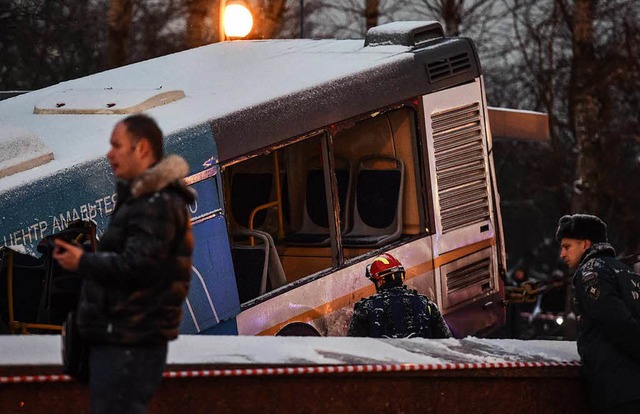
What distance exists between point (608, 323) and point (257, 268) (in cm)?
340

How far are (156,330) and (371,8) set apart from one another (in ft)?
69.2

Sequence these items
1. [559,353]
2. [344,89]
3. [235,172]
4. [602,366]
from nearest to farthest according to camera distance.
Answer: [602,366]
[559,353]
[344,89]
[235,172]

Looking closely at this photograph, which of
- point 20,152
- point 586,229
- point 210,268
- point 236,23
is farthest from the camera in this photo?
point 236,23

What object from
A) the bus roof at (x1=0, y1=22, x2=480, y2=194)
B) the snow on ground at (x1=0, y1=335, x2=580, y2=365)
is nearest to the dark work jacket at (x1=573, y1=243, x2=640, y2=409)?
the snow on ground at (x1=0, y1=335, x2=580, y2=365)

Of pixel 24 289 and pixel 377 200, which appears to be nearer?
pixel 24 289

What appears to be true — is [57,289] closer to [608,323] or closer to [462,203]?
[608,323]

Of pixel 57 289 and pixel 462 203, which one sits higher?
pixel 57 289

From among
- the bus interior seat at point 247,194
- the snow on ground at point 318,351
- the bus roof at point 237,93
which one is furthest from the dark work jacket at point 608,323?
the bus interior seat at point 247,194

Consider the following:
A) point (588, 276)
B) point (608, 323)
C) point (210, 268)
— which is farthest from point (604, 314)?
point (210, 268)

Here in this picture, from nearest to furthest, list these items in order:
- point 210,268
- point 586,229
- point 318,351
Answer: point 318,351, point 586,229, point 210,268

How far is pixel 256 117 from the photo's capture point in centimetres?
962

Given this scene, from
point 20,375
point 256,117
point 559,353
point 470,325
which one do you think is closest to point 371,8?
point 470,325

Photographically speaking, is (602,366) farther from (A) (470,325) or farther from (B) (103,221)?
(A) (470,325)

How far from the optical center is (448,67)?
11.4 metres
